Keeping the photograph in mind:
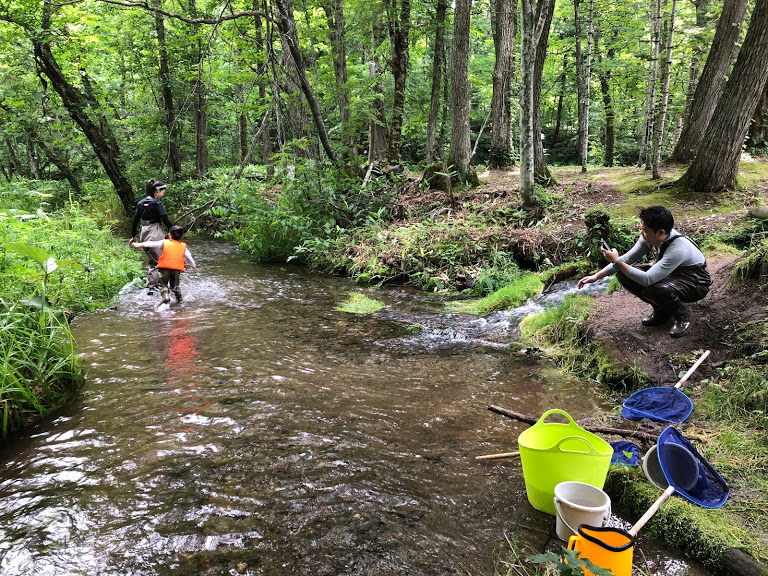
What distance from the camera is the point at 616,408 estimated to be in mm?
4020

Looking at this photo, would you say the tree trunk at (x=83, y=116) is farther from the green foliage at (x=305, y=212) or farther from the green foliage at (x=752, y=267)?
the green foliage at (x=752, y=267)

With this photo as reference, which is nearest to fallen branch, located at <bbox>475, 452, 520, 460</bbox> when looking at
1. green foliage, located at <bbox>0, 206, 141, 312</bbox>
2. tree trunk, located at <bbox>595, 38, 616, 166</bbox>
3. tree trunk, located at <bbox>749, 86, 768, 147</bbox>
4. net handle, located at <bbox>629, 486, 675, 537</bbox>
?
net handle, located at <bbox>629, 486, 675, 537</bbox>

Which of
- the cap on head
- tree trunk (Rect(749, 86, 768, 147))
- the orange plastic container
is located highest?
tree trunk (Rect(749, 86, 768, 147))

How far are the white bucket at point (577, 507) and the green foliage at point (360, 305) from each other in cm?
523

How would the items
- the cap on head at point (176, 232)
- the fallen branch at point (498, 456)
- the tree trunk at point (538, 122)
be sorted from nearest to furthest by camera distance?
the fallen branch at point (498, 456) < the cap on head at point (176, 232) < the tree trunk at point (538, 122)

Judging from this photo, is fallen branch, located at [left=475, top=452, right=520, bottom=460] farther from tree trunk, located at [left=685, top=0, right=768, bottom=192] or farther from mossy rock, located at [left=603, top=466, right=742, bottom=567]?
tree trunk, located at [left=685, top=0, right=768, bottom=192]

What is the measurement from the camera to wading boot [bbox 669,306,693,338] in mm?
4668

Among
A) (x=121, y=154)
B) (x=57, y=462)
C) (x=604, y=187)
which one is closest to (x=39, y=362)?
(x=57, y=462)

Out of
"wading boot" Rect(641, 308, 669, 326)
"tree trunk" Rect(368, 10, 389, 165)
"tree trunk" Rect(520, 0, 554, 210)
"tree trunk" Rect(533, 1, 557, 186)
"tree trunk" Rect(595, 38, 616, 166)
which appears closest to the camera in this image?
"wading boot" Rect(641, 308, 669, 326)

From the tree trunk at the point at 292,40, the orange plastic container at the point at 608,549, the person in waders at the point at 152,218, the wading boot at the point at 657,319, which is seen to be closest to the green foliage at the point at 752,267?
the wading boot at the point at 657,319

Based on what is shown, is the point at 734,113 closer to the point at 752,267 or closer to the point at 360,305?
the point at 752,267

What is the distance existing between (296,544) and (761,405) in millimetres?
3675

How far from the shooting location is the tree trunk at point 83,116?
509 inches

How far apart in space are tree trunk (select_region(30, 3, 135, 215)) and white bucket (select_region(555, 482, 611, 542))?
16352 millimetres
